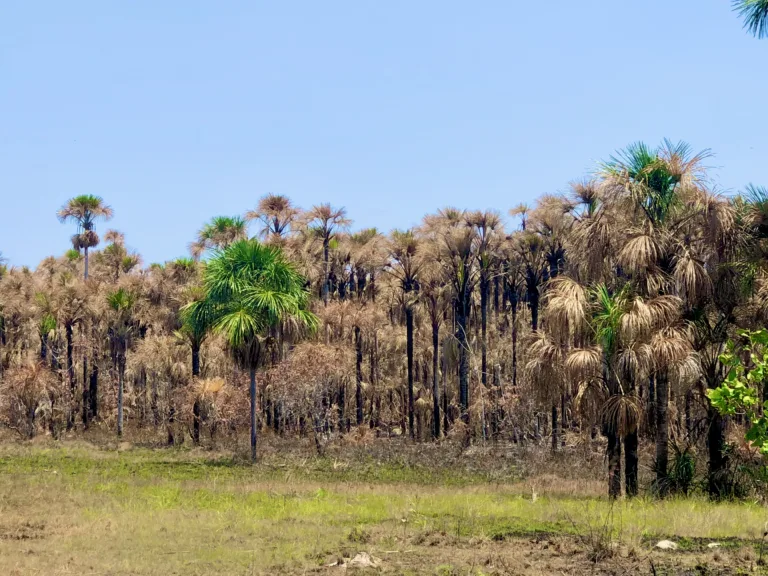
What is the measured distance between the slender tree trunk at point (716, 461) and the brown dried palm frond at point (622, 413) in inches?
99.2

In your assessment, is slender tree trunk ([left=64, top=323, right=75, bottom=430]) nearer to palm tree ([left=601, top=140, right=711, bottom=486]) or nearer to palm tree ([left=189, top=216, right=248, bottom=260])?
palm tree ([left=189, top=216, right=248, bottom=260])

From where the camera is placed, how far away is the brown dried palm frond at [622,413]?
2012 cm

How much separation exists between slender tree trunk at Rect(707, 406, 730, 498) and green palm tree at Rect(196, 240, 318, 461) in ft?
59.3

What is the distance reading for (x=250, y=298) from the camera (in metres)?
34.2

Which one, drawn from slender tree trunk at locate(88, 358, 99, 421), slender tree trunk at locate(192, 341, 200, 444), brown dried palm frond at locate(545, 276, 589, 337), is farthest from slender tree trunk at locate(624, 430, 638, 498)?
slender tree trunk at locate(88, 358, 99, 421)

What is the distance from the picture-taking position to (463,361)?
48812mm

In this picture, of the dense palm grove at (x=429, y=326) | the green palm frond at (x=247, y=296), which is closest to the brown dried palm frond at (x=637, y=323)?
the dense palm grove at (x=429, y=326)


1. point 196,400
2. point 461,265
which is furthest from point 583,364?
point 196,400

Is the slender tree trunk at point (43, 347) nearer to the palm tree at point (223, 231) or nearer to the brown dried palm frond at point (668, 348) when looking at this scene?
the palm tree at point (223, 231)

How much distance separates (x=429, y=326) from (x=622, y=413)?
47530 mm

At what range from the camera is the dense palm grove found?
2119 centimetres

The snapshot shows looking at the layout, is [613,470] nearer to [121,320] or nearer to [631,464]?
[631,464]

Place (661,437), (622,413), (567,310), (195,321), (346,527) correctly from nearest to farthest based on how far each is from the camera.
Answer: (346,527) → (622,413) → (567,310) → (661,437) → (195,321)

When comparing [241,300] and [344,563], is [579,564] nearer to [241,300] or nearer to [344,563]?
[344,563]
